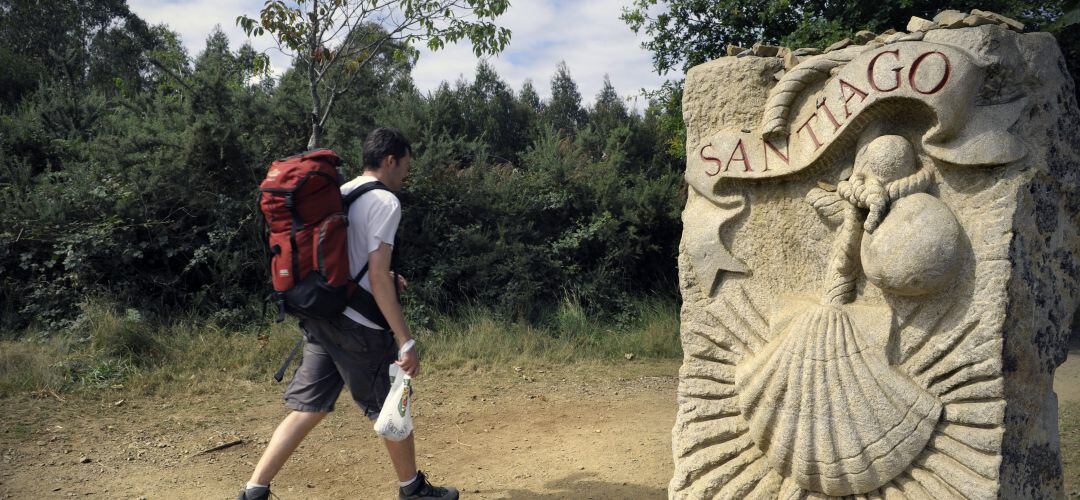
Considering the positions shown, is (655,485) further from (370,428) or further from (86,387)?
(86,387)

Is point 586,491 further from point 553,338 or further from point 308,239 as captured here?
point 553,338

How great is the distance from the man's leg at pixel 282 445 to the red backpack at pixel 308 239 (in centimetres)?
43

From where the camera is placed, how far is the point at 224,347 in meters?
6.07

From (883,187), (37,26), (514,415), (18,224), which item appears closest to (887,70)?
(883,187)

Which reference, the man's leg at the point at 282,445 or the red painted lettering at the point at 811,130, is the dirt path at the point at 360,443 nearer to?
the man's leg at the point at 282,445

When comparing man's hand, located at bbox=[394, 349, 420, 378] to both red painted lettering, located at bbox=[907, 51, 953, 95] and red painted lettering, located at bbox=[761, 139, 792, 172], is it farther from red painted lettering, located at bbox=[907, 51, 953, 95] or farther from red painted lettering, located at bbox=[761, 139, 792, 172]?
red painted lettering, located at bbox=[907, 51, 953, 95]

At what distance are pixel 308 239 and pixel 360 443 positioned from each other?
2.00m

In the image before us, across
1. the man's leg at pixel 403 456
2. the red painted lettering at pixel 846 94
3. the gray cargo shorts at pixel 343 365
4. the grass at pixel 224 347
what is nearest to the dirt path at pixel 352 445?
the grass at pixel 224 347

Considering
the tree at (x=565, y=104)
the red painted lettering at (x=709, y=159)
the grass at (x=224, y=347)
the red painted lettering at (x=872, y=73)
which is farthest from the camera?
the tree at (x=565, y=104)

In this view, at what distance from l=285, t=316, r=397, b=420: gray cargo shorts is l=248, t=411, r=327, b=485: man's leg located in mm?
42

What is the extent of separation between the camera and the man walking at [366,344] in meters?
2.87

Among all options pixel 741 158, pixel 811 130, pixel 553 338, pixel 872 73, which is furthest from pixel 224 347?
pixel 872 73

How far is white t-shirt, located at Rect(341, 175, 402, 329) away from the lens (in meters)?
2.87

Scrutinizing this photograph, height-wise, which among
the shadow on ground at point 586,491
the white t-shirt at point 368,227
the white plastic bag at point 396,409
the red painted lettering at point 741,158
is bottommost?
the shadow on ground at point 586,491
